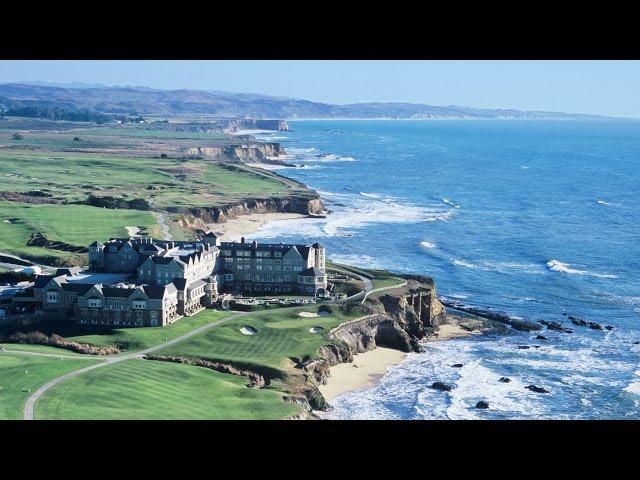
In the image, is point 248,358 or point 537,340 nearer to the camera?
point 248,358

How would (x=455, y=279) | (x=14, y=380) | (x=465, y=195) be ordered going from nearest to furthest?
(x=14, y=380)
(x=455, y=279)
(x=465, y=195)

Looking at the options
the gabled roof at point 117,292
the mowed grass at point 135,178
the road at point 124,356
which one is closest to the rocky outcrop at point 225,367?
the road at point 124,356

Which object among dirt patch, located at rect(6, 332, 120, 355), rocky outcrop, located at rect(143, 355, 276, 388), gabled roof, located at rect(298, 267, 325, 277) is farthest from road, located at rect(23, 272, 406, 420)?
gabled roof, located at rect(298, 267, 325, 277)

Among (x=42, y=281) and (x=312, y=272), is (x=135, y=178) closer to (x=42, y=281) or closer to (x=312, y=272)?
(x=312, y=272)
